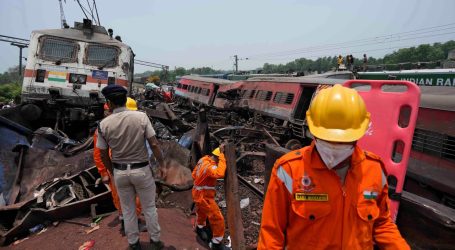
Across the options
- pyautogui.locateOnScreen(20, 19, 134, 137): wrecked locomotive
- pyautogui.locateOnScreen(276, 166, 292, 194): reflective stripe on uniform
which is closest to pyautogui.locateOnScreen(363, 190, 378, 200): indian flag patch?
pyautogui.locateOnScreen(276, 166, 292, 194): reflective stripe on uniform

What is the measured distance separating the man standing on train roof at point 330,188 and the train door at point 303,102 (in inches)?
305

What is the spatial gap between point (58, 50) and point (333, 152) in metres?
9.17

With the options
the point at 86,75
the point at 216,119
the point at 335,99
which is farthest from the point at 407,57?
the point at 335,99

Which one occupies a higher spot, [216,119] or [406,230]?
[406,230]

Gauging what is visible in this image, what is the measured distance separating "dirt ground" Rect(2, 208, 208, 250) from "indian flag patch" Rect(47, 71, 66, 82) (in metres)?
5.22

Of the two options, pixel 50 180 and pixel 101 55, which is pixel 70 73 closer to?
pixel 101 55

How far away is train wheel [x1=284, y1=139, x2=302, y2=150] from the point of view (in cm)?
805

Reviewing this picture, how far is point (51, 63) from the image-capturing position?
881cm

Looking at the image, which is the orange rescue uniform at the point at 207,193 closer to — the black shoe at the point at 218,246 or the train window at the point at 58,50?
the black shoe at the point at 218,246

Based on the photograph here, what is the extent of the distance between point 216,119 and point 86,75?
541 centimetres

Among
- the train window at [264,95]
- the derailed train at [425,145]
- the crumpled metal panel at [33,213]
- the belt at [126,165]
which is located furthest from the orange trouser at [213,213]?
the train window at [264,95]

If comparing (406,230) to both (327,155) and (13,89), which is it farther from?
(13,89)

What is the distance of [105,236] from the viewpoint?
14.2ft

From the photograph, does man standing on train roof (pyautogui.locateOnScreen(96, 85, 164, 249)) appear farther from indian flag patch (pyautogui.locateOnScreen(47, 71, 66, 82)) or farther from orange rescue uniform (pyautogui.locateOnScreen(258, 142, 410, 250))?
indian flag patch (pyautogui.locateOnScreen(47, 71, 66, 82))
